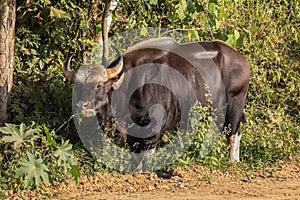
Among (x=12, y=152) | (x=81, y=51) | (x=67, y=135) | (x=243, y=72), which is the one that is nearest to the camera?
(x=12, y=152)

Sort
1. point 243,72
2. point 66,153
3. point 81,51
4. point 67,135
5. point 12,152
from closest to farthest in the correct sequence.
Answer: point 66,153, point 12,152, point 67,135, point 243,72, point 81,51

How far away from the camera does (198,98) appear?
8492 millimetres

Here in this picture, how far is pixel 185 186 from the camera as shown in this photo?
288 inches

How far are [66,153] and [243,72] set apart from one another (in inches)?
114

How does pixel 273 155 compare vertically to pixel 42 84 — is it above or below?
below

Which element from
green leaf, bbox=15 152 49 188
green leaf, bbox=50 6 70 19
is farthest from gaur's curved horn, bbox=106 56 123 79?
green leaf, bbox=15 152 49 188

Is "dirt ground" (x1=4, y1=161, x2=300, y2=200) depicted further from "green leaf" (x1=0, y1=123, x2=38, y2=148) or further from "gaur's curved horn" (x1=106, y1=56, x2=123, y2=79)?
"gaur's curved horn" (x1=106, y1=56, x2=123, y2=79)

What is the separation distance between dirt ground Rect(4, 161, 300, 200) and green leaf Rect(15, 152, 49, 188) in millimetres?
219

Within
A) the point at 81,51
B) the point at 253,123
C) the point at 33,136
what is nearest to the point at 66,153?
the point at 33,136

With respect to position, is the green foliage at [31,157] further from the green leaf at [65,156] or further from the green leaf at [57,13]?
the green leaf at [57,13]

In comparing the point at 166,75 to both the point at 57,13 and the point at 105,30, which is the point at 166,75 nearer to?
the point at 105,30

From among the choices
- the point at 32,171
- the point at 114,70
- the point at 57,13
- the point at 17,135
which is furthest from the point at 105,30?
the point at 32,171

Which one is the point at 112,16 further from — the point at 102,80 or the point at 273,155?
the point at 273,155

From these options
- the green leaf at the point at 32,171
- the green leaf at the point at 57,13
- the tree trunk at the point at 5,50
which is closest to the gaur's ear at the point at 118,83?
the tree trunk at the point at 5,50
